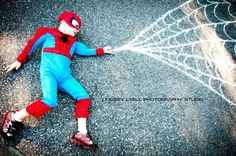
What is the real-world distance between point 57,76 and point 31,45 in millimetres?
461

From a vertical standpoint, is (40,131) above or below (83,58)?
below

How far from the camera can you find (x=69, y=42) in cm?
287

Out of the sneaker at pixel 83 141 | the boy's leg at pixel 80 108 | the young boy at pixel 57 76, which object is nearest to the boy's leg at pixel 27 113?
the young boy at pixel 57 76

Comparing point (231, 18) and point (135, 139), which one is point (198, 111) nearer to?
point (135, 139)

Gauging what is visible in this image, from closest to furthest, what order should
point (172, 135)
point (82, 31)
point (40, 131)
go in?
point (40, 131) → point (172, 135) → point (82, 31)

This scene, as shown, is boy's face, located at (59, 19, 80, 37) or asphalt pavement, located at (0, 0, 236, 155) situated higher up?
boy's face, located at (59, 19, 80, 37)

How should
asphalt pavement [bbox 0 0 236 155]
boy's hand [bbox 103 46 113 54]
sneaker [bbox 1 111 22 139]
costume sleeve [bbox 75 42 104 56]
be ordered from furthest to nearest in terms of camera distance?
boy's hand [bbox 103 46 113 54]
costume sleeve [bbox 75 42 104 56]
asphalt pavement [bbox 0 0 236 155]
sneaker [bbox 1 111 22 139]

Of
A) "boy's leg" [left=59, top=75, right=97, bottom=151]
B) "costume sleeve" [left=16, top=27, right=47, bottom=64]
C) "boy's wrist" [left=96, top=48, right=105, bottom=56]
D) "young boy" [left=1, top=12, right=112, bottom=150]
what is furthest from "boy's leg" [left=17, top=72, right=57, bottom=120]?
"boy's wrist" [left=96, top=48, right=105, bottom=56]

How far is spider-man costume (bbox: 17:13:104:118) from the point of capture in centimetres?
250

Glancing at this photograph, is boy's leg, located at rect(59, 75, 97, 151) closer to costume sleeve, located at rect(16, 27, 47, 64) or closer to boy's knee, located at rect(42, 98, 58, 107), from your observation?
boy's knee, located at rect(42, 98, 58, 107)

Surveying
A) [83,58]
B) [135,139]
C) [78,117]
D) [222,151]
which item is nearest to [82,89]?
[78,117]

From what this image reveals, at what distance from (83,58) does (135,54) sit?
63 cm

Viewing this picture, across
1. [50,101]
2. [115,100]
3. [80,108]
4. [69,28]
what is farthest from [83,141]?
[69,28]

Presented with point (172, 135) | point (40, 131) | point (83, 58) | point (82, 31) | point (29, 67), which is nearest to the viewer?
point (40, 131)
